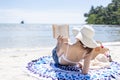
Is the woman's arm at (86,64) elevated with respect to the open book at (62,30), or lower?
lower

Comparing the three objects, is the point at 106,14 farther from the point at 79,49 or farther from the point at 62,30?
the point at 79,49

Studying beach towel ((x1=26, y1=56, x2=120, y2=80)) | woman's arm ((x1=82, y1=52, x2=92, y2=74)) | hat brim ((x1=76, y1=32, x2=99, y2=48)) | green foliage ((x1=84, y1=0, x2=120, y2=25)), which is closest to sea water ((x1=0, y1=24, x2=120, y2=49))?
beach towel ((x1=26, y1=56, x2=120, y2=80))

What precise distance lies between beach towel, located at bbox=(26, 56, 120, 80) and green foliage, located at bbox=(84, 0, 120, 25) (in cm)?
5387

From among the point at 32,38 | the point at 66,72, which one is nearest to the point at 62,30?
the point at 66,72

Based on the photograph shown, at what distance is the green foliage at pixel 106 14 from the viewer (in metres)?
58.9

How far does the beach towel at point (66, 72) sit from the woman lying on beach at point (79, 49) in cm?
12

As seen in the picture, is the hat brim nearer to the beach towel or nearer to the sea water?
the beach towel

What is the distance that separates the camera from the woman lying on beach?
3861mm

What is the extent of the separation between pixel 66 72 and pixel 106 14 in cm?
5890

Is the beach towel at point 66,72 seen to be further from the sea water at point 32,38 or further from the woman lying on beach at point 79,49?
the sea water at point 32,38

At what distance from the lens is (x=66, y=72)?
160 inches

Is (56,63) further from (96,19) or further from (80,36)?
(96,19)

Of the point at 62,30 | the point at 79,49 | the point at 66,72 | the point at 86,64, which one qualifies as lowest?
the point at 66,72

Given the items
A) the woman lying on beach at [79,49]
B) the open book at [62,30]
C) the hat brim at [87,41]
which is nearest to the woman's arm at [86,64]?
the woman lying on beach at [79,49]
